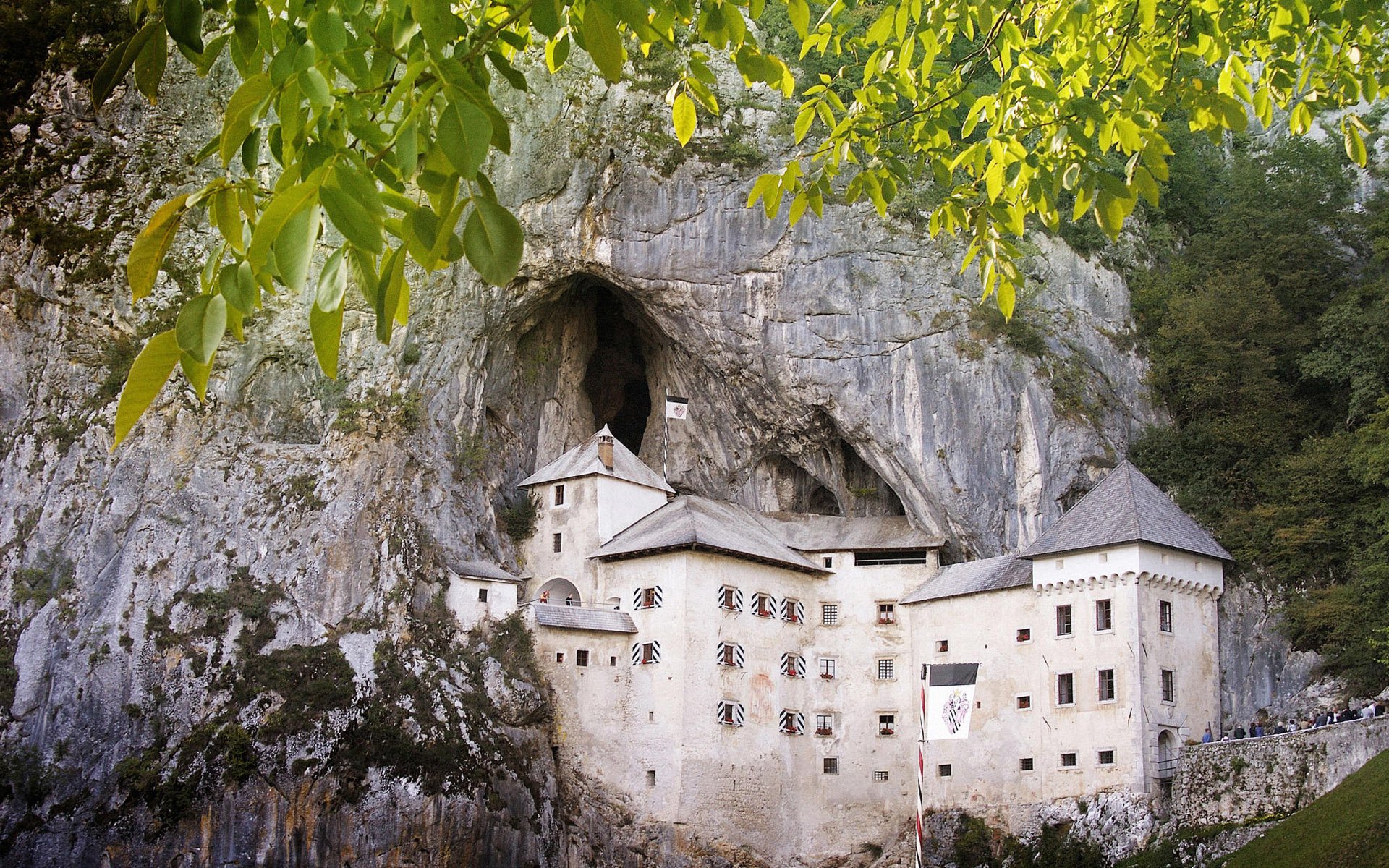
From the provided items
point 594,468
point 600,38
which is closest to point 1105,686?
point 594,468

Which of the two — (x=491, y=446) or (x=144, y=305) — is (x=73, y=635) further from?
(x=491, y=446)

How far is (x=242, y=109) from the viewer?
5.28 m

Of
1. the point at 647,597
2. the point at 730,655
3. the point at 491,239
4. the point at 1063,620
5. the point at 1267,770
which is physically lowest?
the point at 1267,770

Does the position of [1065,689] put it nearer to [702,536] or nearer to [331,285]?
[702,536]

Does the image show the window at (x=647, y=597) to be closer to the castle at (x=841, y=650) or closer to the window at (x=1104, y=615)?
the castle at (x=841, y=650)

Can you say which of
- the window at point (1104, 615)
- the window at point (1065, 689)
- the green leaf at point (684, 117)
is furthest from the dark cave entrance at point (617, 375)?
the green leaf at point (684, 117)

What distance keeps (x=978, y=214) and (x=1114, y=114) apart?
60.6 inches

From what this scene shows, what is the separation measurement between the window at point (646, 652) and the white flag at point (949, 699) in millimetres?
8121

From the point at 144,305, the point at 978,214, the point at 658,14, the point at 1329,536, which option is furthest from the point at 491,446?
the point at 658,14

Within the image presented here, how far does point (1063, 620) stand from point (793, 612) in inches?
340

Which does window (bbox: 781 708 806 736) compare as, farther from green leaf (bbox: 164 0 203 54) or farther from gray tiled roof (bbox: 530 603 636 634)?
green leaf (bbox: 164 0 203 54)

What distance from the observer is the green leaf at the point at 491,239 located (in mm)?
4734

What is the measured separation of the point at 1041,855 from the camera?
120 ft

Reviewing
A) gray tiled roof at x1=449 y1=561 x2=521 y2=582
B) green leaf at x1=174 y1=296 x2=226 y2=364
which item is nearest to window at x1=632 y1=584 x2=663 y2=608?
gray tiled roof at x1=449 y1=561 x2=521 y2=582
